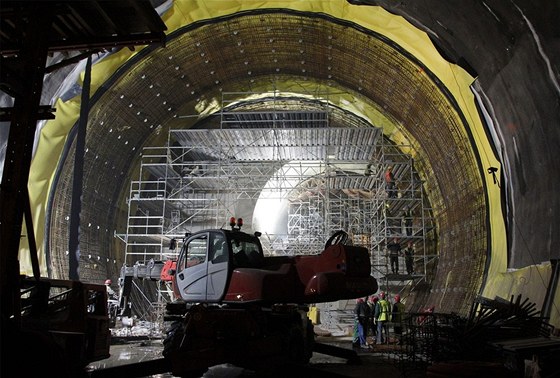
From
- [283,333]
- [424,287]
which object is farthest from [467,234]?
[283,333]

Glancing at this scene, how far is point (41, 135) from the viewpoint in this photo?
12750 millimetres

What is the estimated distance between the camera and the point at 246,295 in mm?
7160

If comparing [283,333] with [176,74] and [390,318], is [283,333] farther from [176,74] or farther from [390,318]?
[176,74]

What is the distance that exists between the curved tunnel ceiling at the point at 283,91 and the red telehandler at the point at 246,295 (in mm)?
5794

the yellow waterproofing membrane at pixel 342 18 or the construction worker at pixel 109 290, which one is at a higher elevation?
the yellow waterproofing membrane at pixel 342 18

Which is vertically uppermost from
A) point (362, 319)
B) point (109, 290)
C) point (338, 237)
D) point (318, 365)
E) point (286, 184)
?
point (286, 184)

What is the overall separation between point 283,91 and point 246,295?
13.1 meters

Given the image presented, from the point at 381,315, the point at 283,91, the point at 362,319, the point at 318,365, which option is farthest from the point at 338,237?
the point at 283,91

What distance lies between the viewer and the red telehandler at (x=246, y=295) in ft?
21.0

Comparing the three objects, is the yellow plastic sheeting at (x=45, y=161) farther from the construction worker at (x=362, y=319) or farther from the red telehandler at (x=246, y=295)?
the construction worker at (x=362, y=319)

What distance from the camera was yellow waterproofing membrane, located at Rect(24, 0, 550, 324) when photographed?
1102 cm

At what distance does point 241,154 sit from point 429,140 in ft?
25.0

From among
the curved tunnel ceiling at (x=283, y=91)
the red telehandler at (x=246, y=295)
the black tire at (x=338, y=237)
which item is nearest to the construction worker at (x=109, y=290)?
the curved tunnel ceiling at (x=283, y=91)

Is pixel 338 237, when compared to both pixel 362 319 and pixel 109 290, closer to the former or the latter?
pixel 362 319
